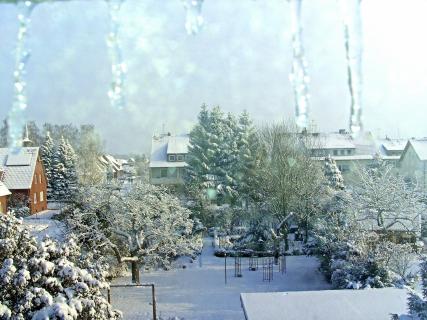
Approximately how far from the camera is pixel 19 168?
2602 cm

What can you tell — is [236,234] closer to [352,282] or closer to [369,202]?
[369,202]

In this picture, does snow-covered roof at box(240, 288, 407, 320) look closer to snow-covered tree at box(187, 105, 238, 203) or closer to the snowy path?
the snowy path

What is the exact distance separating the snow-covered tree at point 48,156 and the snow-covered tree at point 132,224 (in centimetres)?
1871

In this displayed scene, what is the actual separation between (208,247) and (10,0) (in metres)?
18.9

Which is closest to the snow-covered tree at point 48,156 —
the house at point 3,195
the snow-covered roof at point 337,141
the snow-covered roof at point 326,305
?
the house at point 3,195

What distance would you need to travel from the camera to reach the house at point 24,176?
82.8 feet

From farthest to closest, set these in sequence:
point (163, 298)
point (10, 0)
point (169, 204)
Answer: point (169, 204), point (163, 298), point (10, 0)

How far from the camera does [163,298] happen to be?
1274 centimetres

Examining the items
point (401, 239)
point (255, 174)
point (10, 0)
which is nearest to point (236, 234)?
point (255, 174)

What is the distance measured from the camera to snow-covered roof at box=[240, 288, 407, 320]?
7258 millimetres

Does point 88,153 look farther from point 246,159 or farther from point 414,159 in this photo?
point 414,159

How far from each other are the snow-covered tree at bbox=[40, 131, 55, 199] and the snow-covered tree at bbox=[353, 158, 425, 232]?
21870 millimetres

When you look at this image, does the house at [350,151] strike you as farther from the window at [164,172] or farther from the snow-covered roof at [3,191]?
the snow-covered roof at [3,191]

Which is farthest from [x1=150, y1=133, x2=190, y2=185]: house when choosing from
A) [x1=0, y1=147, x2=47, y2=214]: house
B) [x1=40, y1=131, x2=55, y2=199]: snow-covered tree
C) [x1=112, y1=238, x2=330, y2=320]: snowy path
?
[x1=112, y1=238, x2=330, y2=320]: snowy path
